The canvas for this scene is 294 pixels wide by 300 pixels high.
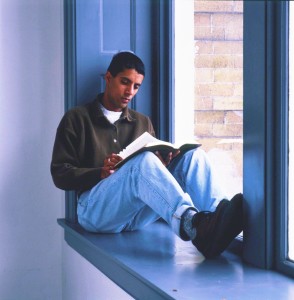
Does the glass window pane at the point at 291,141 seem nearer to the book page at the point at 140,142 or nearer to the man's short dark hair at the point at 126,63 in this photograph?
the book page at the point at 140,142

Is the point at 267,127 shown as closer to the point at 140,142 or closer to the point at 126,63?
the point at 140,142

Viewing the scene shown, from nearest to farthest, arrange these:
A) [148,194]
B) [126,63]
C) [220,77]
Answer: [148,194] < [220,77] < [126,63]

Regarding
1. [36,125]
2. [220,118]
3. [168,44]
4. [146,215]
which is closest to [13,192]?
[36,125]

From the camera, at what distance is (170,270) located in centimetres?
198

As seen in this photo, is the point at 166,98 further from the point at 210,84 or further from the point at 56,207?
the point at 56,207

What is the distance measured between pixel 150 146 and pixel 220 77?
425 mm

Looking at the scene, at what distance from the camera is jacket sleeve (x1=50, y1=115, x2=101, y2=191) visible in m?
2.66

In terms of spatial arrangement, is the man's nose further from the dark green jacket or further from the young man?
the dark green jacket

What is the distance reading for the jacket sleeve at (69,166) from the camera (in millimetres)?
2656

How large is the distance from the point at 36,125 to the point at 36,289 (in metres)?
0.86

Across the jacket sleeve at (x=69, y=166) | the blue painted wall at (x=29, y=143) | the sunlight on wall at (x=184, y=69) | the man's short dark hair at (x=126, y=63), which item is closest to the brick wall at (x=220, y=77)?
the sunlight on wall at (x=184, y=69)

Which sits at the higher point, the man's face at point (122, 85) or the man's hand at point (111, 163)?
the man's face at point (122, 85)

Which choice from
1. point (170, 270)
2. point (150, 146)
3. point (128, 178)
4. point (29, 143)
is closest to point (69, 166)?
point (128, 178)

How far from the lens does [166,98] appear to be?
318 cm
